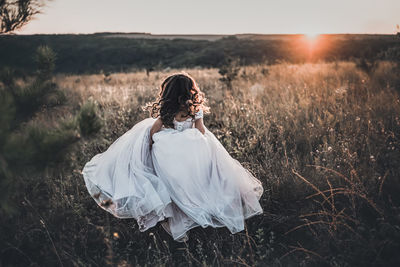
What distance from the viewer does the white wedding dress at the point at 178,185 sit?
243cm

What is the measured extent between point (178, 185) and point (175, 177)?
0.08m

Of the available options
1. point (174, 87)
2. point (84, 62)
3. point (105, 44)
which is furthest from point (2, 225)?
point (105, 44)

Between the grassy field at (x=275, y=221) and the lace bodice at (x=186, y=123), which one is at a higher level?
the lace bodice at (x=186, y=123)

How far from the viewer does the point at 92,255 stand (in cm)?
230

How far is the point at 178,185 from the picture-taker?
2533 mm

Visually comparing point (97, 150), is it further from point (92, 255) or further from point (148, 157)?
point (92, 255)

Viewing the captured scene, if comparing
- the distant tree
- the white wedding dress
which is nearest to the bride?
the white wedding dress

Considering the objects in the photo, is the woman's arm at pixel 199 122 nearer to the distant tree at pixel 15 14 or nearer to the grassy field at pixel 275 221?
the grassy field at pixel 275 221

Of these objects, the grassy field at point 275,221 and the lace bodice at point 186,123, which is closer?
the grassy field at point 275,221

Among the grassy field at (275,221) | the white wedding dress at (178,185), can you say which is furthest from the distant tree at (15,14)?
Answer: the white wedding dress at (178,185)

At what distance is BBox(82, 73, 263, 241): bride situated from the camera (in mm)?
2443

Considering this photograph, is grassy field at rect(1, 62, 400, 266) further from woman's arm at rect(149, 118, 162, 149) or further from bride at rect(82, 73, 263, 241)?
woman's arm at rect(149, 118, 162, 149)

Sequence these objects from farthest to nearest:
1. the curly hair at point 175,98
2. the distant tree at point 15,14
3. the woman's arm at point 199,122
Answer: the woman's arm at point 199,122 < the curly hair at point 175,98 < the distant tree at point 15,14

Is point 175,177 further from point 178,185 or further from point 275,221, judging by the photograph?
point 275,221
